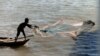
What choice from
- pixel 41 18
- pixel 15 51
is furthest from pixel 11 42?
pixel 41 18

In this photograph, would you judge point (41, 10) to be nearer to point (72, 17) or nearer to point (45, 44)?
point (72, 17)

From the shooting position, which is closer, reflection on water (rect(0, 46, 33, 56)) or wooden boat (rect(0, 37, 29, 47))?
reflection on water (rect(0, 46, 33, 56))

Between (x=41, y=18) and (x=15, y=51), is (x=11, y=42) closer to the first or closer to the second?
(x=15, y=51)

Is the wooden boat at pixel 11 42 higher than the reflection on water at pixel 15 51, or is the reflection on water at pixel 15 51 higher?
the wooden boat at pixel 11 42

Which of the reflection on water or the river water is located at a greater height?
the river water

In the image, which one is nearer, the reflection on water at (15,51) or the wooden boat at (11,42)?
the reflection on water at (15,51)

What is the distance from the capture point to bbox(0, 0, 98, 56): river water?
185cm

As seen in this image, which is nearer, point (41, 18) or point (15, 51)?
point (15, 51)

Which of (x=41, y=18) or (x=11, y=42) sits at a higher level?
(x=41, y=18)

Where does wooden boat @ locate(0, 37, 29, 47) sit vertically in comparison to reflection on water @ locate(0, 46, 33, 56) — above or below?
above

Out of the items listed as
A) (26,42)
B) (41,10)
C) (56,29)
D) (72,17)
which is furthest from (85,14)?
(26,42)

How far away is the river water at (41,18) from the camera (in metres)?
1.85

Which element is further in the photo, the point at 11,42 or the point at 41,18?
the point at 41,18

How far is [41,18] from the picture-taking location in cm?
249
